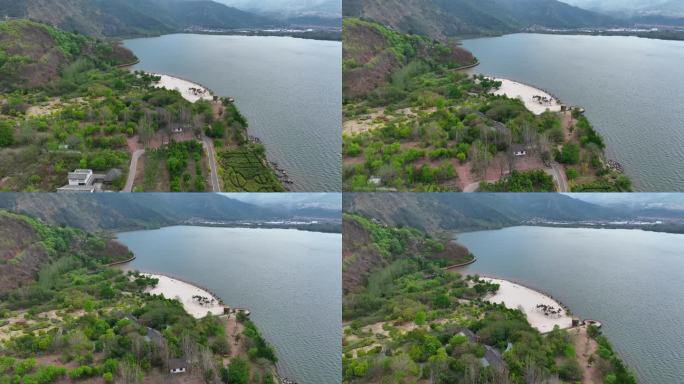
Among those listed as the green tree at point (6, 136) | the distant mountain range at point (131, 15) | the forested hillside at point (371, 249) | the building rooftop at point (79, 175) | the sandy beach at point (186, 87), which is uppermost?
the distant mountain range at point (131, 15)

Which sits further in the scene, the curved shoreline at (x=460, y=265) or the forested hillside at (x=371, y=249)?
the curved shoreline at (x=460, y=265)

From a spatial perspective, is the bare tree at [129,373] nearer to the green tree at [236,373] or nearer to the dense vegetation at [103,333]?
the dense vegetation at [103,333]

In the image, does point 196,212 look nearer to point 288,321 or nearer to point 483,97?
point 288,321

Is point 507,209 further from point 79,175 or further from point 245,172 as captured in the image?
point 79,175

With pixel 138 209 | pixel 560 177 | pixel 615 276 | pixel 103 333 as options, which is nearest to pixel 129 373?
pixel 103 333

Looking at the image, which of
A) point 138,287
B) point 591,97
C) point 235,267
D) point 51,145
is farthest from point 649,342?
point 51,145

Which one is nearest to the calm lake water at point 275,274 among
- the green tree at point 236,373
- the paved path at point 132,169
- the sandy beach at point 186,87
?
the green tree at point 236,373

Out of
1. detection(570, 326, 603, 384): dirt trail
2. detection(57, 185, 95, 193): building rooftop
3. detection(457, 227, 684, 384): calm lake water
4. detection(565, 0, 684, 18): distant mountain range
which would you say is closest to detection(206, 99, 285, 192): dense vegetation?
detection(57, 185, 95, 193): building rooftop
